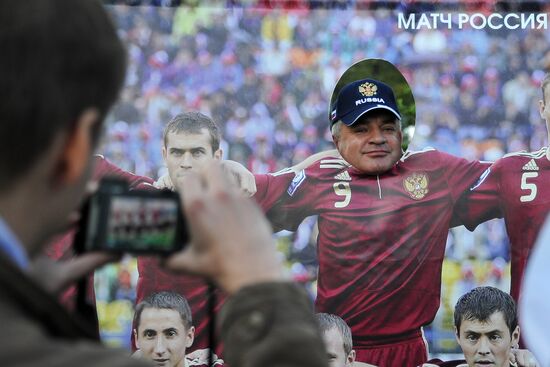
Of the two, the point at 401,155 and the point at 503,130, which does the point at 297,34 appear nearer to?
the point at 401,155

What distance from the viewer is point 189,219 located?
2.95ft

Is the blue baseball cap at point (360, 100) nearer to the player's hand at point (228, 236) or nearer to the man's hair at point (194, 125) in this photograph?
the man's hair at point (194, 125)

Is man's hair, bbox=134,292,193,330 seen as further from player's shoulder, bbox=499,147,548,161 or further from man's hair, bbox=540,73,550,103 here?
man's hair, bbox=540,73,550,103

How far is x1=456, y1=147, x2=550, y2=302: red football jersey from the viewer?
2.92 m

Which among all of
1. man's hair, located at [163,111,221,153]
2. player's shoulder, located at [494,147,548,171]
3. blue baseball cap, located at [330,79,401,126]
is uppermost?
blue baseball cap, located at [330,79,401,126]

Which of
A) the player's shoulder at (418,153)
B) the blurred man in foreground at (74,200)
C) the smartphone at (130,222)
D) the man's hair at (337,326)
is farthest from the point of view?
the player's shoulder at (418,153)

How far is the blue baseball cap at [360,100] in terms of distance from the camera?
2.94 metres

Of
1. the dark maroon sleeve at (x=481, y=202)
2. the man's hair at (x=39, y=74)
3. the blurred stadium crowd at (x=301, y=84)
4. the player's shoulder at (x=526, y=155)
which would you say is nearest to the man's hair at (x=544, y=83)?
the blurred stadium crowd at (x=301, y=84)

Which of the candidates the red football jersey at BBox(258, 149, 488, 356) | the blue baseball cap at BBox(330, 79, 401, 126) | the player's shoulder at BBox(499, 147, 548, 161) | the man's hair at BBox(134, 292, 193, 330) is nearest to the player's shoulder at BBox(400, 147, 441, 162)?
the red football jersey at BBox(258, 149, 488, 356)

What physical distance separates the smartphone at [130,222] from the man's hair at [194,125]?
1.89 m

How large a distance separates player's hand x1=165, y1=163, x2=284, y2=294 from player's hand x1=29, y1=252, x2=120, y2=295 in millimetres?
183

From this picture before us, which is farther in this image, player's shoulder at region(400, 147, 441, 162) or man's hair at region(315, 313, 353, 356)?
player's shoulder at region(400, 147, 441, 162)

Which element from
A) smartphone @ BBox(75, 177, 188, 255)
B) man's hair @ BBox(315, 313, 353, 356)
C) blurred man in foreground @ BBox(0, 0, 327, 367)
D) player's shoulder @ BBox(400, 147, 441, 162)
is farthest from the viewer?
player's shoulder @ BBox(400, 147, 441, 162)

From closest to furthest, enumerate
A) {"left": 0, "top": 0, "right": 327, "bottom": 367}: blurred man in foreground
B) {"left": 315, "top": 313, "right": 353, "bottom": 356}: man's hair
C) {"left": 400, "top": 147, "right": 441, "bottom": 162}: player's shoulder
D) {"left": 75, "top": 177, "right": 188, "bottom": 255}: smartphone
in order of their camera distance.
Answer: {"left": 0, "top": 0, "right": 327, "bottom": 367}: blurred man in foreground, {"left": 75, "top": 177, "right": 188, "bottom": 255}: smartphone, {"left": 315, "top": 313, "right": 353, "bottom": 356}: man's hair, {"left": 400, "top": 147, "right": 441, "bottom": 162}: player's shoulder
